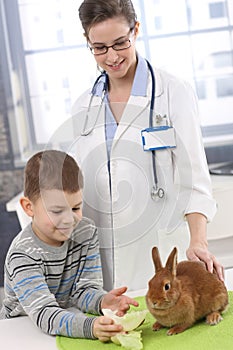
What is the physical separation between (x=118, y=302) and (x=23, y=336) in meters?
0.23

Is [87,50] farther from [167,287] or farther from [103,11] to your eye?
[167,287]

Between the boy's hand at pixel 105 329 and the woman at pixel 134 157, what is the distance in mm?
253

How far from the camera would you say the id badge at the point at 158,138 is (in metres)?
1.68

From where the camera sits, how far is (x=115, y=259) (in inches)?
67.6

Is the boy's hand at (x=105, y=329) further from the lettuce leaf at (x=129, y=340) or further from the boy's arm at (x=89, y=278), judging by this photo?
the boy's arm at (x=89, y=278)

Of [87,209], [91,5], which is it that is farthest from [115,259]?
[91,5]

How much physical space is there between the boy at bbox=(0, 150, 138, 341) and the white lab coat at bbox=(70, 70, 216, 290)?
0.22 ft

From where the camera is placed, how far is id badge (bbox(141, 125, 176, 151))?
5.52ft

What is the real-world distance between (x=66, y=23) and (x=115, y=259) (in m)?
2.09

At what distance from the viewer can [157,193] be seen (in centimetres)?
167

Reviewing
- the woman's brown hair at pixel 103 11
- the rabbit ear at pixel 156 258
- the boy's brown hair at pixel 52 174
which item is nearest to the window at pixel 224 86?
the woman's brown hair at pixel 103 11

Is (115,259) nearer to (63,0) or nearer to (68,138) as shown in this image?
(68,138)

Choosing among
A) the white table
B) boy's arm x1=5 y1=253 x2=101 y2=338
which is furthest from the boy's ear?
the white table

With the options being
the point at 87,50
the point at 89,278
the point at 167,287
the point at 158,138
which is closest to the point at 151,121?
the point at 158,138
